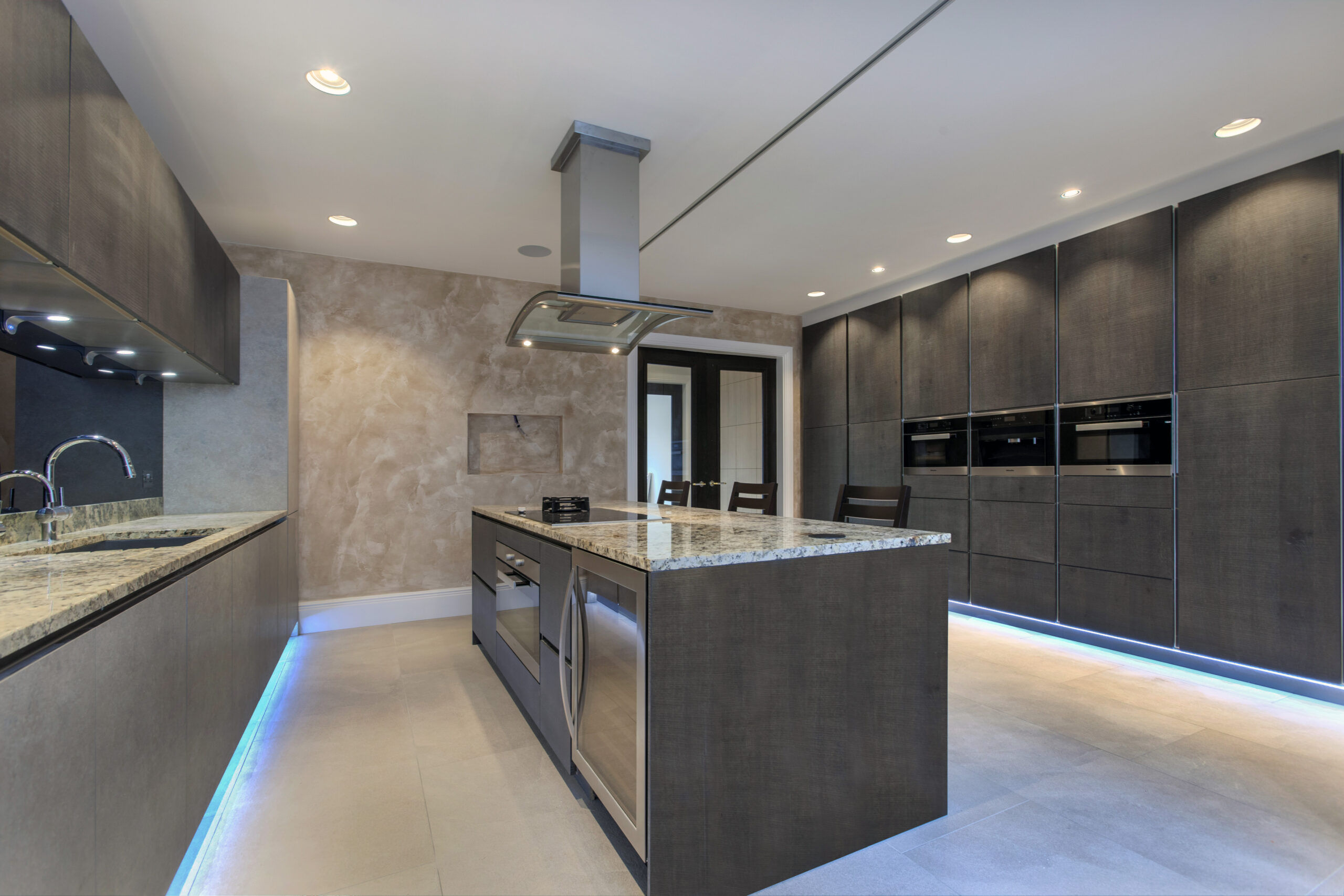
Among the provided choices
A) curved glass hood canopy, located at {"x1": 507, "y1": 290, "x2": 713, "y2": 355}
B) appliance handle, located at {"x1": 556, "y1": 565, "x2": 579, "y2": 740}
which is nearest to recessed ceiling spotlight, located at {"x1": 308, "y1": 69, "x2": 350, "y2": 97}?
curved glass hood canopy, located at {"x1": 507, "y1": 290, "x2": 713, "y2": 355}

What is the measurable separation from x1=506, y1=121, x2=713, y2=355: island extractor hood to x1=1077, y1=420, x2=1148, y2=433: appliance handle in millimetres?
2444

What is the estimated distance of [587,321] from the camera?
3.04 meters

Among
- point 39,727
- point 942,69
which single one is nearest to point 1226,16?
point 942,69

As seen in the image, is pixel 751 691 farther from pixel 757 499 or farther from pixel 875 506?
pixel 757 499

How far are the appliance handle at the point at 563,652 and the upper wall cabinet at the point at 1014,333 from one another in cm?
332

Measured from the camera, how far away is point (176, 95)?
7.65ft

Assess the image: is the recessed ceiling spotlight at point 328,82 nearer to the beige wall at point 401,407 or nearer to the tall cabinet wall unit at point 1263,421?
the beige wall at point 401,407

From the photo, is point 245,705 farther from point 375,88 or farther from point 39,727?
point 375,88

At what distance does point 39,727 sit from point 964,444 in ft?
14.8

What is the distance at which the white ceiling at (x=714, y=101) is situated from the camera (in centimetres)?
198

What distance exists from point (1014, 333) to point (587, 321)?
281 cm

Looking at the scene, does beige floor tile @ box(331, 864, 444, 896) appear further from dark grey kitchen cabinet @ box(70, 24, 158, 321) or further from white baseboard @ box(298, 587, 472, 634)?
white baseboard @ box(298, 587, 472, 634)

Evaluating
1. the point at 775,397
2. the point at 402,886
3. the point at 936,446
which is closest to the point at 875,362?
the point at 936,446

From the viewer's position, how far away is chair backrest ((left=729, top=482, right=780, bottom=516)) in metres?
3.03
